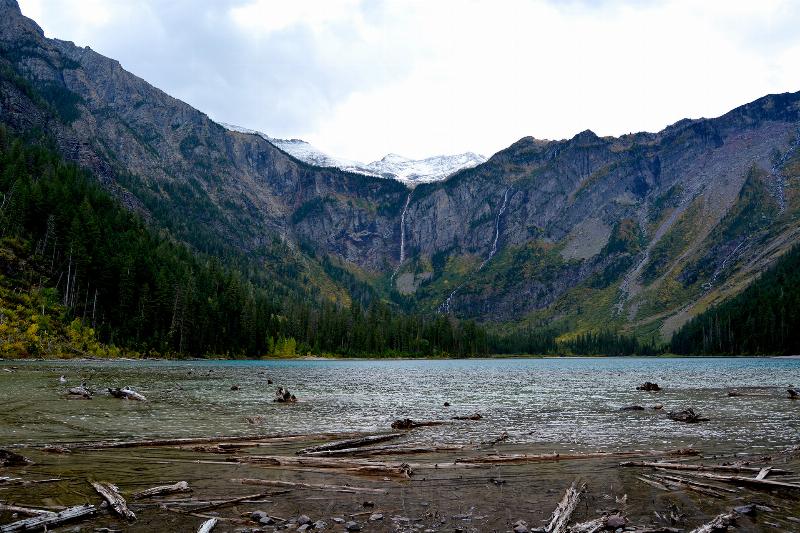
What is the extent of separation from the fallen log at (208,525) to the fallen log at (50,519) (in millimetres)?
3365

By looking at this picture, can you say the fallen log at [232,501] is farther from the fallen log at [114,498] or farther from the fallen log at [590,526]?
the fallen log at [590,526]

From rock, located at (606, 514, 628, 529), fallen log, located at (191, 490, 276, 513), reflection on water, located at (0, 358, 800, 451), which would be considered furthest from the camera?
reflection on water, located at (0, 358, 800, 451)

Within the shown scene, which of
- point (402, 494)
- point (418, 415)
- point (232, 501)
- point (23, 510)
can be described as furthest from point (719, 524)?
point (418, 415)

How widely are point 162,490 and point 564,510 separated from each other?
40.2 ft

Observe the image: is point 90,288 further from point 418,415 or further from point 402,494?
point 402,494

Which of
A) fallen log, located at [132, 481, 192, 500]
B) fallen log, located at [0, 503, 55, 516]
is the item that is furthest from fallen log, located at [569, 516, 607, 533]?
fallen log, located at [0, 503, 55, 516]

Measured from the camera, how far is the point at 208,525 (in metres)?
13.4

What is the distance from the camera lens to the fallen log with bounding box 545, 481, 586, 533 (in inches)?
535

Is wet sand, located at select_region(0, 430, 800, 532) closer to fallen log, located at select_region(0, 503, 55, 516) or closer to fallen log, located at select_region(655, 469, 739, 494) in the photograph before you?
fallen log, located at select_region(0, 503, 55, 516)

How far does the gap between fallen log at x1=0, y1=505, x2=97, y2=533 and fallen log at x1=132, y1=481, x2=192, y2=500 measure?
1722mm

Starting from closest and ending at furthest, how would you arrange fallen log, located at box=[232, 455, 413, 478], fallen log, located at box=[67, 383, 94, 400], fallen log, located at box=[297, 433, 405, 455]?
fallen log, located at box=[232, 455, 413, 478] < fallen log, located at box=[297, 433, 405, 455] < fallen log, located at box=[67, 383, 94, 400]

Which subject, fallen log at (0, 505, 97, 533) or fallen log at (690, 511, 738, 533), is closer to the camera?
fallen log at (0, 505, 97, 533)

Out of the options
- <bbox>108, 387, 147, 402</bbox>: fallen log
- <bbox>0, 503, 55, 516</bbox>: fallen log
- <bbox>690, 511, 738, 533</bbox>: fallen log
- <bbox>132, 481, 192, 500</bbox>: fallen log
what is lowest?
<bbox>108, 387, 147, 402</bbox>: fallen log

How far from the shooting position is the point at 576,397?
5519 cm
